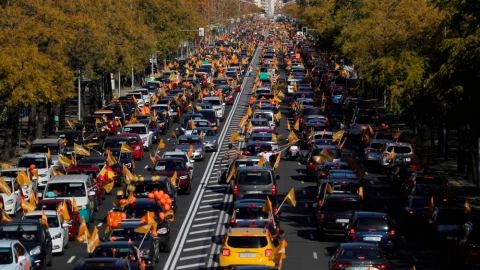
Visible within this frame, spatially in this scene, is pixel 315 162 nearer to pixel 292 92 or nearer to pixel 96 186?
pixel 96 186

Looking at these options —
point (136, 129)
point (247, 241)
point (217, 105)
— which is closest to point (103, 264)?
point (247, 241)

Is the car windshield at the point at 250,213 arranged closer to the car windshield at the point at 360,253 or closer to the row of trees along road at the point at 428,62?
the car windshield at the point at 360,253

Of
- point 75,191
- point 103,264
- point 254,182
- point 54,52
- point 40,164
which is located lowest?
point 40,164

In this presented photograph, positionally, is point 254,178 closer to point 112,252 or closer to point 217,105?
point 112,252

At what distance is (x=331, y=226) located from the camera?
128 feet

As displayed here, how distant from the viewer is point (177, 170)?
50.7m

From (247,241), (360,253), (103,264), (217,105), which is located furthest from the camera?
(217,105)

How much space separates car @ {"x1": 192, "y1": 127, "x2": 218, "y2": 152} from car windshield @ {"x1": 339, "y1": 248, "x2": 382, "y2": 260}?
36.3 metres

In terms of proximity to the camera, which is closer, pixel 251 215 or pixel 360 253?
pixel 360 253

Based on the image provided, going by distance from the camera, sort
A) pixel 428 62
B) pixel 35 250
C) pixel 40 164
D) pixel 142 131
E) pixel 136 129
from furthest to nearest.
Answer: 1. pixel 136 129
2. pixel 142 131
3. pixel 428 62
4. pixel 40 164
5. pixel 35 250

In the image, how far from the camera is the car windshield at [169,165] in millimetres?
50938

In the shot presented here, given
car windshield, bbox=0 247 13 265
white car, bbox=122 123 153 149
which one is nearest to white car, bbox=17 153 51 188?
white car, bbox=122 123 153 149

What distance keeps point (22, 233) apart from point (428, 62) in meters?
34.7

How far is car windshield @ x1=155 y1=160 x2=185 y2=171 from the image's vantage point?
167 feet
